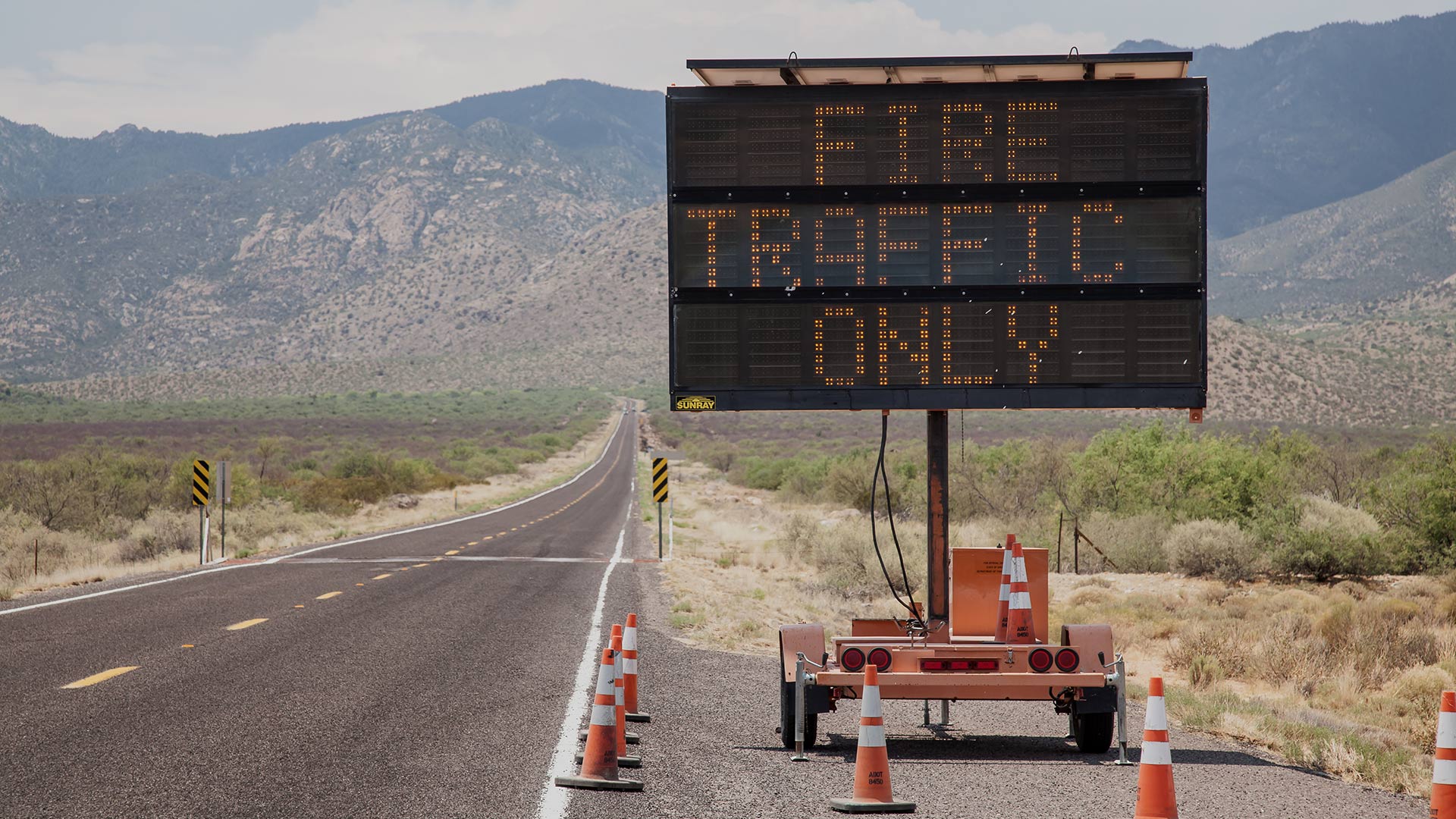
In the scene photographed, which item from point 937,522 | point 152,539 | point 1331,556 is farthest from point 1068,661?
point 152,539

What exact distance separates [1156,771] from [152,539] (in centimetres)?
2875

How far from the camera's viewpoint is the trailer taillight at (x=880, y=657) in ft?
30.8

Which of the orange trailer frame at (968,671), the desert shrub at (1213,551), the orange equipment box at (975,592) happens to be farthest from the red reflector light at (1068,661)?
the desert shrub at (1213,551)

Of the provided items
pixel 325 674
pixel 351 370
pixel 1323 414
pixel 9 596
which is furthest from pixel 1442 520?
pixel 351 370

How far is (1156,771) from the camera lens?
6.88 metres

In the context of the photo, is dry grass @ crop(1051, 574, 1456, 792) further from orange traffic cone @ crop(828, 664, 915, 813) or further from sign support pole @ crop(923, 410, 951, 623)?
orange traffic cone @ crop(828, 664, 915, 813)

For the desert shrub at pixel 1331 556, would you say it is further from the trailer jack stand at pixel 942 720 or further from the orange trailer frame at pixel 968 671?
the orange trailer frame at pixel 968 671

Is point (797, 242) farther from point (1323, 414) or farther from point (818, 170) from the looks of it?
point (1323, 414)

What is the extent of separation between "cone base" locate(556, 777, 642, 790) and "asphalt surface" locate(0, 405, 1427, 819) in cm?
8

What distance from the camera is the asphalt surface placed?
768 centimetres

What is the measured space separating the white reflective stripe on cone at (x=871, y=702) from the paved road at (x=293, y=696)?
211 centimetres

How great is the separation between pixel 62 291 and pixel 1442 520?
19743 cm

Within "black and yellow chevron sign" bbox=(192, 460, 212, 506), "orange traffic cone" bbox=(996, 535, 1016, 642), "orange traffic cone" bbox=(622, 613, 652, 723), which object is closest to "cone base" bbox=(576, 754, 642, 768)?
"orange traffic cone" bbox=(622, 613, 652, 723)

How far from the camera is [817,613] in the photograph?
20359mm
